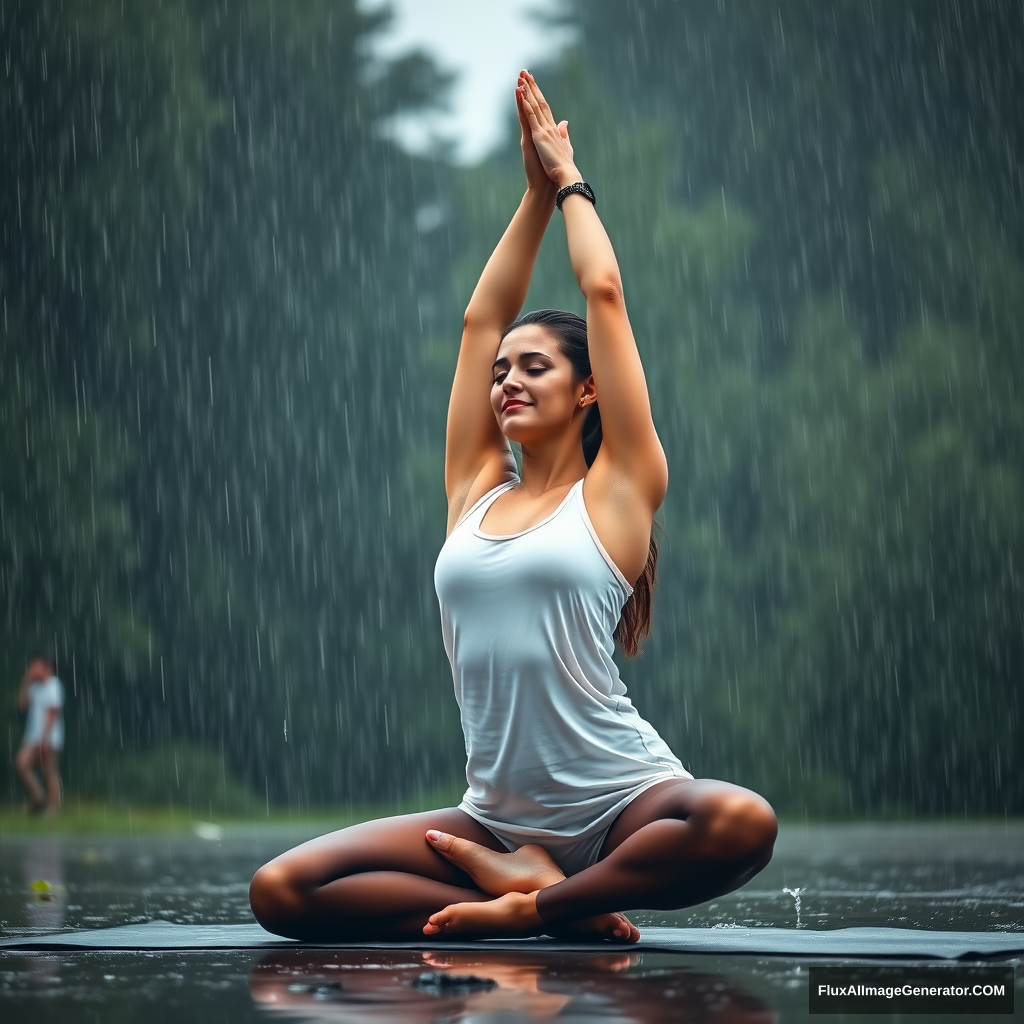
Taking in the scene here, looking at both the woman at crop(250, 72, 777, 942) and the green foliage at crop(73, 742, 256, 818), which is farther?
the green foliage at crop(73, 742, 256, 818)

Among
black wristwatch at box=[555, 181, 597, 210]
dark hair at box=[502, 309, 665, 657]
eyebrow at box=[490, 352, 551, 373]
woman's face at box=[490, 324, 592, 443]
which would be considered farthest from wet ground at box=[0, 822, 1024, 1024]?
black wristwatch at box=[555, 181, 597, 210]

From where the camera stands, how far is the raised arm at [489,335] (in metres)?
2.91

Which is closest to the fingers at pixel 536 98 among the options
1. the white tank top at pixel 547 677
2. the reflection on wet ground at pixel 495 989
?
the white tank top at pixel 547 677

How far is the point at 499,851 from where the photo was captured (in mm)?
2656

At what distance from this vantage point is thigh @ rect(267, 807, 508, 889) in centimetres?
257

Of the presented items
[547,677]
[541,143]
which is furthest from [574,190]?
[547,677]

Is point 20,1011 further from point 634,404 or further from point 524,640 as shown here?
point 634,404

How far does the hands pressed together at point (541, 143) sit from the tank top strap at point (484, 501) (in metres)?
0.58

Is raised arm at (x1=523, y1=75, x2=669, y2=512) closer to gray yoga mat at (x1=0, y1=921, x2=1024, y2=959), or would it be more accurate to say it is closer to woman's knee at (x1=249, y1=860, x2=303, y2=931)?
gray yoga mat at (x1=0, y1=921, x2=1024, y2=959)

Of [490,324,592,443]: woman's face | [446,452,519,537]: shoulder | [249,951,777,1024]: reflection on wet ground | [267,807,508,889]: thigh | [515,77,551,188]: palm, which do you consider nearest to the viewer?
[249,951,777,1024]: reflection on wet ground

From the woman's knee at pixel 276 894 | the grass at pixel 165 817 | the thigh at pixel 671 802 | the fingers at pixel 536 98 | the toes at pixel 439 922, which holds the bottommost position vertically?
the grass at pixel 165 817

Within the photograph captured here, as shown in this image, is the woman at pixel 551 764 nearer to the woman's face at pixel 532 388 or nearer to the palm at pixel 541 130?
the woman's face at pixel 532 388

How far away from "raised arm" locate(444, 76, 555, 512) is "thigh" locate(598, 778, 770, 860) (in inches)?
26.3

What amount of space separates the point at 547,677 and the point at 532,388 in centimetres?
54
